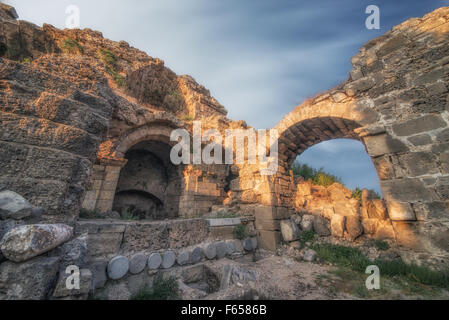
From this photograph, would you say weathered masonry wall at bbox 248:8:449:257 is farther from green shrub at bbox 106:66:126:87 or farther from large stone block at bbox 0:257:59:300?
green shrub at bbox 106:66:126:87

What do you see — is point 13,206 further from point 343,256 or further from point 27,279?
point 343,256

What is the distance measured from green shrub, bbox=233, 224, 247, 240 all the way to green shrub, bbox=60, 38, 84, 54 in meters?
8.86

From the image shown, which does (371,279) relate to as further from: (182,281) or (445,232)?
(182,281)

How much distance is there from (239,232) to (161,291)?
190 centimetres

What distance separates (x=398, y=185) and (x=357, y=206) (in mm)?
1326

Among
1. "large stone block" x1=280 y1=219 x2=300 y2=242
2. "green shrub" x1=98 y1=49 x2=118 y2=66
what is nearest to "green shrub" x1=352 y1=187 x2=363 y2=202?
"large stone block" x1=280 y1=219 x2=300 y2=242

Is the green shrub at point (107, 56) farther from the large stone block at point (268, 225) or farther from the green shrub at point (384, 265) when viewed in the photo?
the green shrub at point (384, 265)

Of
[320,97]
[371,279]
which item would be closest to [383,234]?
[371,279]

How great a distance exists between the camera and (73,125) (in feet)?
5.56

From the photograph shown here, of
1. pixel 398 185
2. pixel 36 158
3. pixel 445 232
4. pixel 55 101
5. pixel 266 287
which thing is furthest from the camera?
pixel 398 185

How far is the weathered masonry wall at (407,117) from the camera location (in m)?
2.58

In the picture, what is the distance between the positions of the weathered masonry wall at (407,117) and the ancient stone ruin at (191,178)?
17 mm

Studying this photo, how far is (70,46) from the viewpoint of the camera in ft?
22.3
